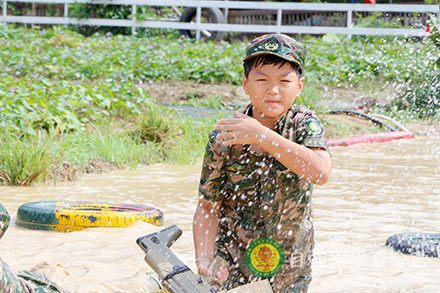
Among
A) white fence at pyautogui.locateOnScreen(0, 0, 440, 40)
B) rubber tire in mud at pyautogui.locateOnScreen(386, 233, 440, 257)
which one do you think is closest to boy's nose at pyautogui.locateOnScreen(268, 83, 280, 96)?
rubber tire in mud at pyautogui.locateOnScreen(386, 233, 440, 257)

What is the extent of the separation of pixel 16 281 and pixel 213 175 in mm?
847

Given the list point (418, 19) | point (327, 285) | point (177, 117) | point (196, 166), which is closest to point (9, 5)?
point (418, 19)

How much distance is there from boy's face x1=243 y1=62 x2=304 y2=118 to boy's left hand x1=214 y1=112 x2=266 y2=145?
0.62 feet

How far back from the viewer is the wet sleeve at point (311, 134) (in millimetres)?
2332

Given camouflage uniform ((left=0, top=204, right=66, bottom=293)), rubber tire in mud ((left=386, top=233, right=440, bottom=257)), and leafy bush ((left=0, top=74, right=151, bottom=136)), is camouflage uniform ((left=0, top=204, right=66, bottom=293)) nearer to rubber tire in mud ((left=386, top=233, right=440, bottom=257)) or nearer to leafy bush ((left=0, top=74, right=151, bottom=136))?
rubber tire in mud ((left=386, top=233, right=440, bottom=257))

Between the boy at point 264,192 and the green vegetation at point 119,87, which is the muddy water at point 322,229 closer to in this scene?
the green vegetation at point 119,87

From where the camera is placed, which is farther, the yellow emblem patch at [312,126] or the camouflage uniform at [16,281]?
the yellow emblem patch at [312,126]

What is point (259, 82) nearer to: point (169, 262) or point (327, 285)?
point (169, 262)

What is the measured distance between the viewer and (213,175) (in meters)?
2.47

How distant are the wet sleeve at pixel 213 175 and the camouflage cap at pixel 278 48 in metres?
0.36

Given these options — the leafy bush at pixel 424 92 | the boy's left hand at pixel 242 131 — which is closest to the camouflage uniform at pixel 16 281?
the boy's left hand at pixel 242 131

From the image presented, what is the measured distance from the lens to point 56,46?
1527cm

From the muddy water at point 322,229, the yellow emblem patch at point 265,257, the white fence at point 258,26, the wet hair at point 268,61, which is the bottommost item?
the muddy water at point 322,229

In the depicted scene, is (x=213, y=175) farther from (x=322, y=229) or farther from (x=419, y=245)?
(x=322, y=229)
